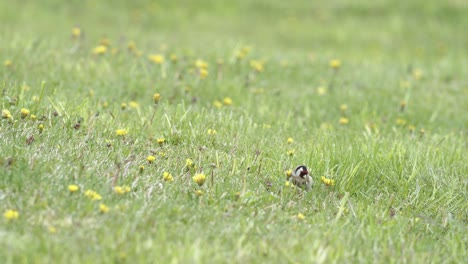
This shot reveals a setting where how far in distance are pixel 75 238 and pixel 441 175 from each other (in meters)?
2.81

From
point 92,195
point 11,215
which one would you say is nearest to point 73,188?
point 92,195

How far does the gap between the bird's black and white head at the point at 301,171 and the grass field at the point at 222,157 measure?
10 cm

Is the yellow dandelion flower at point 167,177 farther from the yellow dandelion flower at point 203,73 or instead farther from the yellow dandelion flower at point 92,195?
the yellow dandelion flower at point 203,73

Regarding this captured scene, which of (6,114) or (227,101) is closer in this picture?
(6,114)

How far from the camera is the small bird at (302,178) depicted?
4055mm

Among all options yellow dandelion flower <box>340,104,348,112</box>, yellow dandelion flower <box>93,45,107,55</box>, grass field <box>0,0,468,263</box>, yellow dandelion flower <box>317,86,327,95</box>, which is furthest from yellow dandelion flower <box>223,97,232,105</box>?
yellow dandelion flower <box>93,45,107,55</box>

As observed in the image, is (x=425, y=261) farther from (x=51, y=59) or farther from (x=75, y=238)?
(x=51, y=59)

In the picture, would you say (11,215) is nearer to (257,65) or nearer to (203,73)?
(203,73)

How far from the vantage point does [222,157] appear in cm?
440

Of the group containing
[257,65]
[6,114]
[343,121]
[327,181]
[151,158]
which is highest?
[6,114]

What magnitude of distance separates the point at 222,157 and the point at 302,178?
0.63m

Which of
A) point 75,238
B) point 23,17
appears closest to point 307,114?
point 75,238

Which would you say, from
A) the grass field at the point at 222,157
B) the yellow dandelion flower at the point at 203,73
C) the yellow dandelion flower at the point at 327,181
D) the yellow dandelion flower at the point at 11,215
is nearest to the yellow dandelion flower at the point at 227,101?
the grass field at the point at 222,157

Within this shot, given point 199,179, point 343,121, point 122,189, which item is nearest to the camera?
point 122,189
